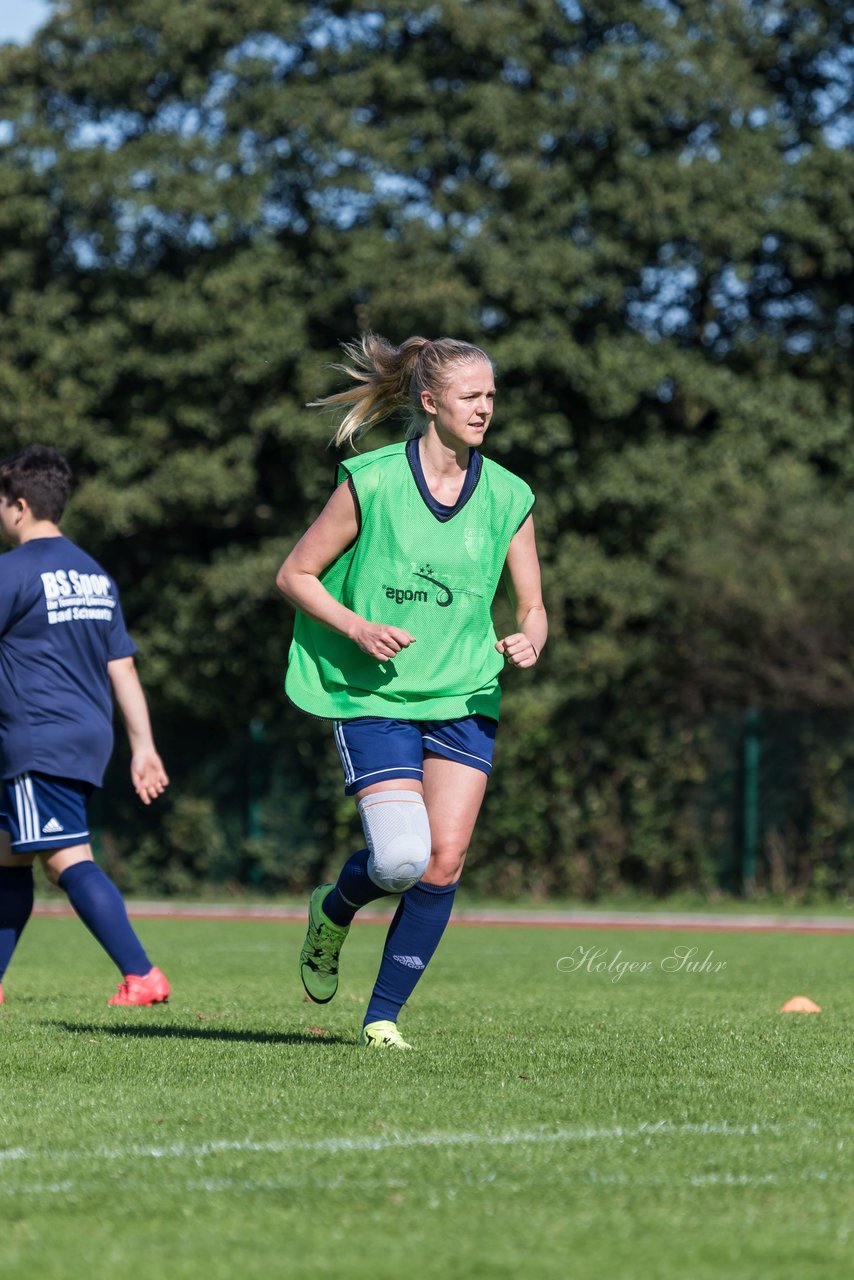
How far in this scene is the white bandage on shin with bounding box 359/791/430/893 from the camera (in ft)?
18.0

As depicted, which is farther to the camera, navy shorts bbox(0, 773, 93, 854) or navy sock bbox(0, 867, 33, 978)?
navy sock bbox(0, 867, 33, 978)

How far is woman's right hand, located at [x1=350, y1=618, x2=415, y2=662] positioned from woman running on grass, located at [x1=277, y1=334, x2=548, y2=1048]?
0.14m

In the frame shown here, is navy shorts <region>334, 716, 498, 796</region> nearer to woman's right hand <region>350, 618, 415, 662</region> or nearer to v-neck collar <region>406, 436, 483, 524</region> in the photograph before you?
woman's right hand <region>350, 618, 415, 662</region>

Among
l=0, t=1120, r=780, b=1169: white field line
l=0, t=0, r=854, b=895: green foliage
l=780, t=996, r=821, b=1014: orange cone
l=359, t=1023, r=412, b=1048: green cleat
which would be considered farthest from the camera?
l=0, t=0, r=854, b=895: green foliage

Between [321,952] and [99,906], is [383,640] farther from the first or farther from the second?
[99,906]

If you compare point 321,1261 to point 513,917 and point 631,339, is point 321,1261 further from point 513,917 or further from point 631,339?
point 631,339

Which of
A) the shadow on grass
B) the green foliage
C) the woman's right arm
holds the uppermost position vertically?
the woman's right arm

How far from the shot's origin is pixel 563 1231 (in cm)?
325

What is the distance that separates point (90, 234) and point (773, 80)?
9.56 metres

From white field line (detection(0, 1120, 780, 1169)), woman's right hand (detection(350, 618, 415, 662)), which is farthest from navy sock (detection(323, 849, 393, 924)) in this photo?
white field line (detection(0, 1120, 780, 1169))

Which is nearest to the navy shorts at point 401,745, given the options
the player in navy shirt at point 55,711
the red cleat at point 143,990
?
the player in navy shirt at point 55,711

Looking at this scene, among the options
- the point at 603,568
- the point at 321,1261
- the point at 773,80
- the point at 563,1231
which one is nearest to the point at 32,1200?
the point at 321,1261

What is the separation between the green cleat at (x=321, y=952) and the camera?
6.04m

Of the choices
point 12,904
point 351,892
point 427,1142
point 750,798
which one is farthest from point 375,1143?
point 750,798
